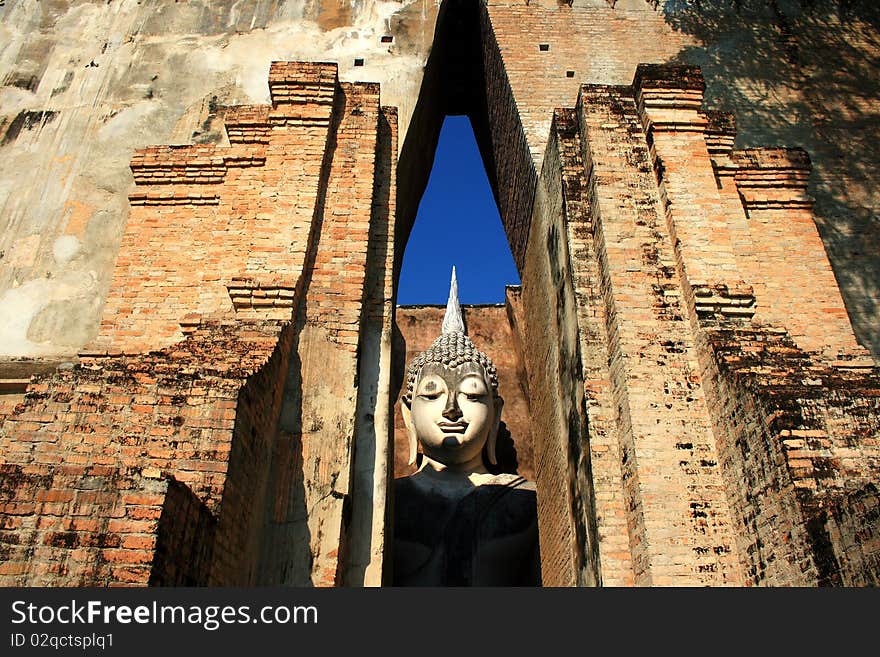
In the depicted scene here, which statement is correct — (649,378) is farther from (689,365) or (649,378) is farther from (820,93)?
(820,93)

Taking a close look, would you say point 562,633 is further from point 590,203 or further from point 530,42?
point 530,42

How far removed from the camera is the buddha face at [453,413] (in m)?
8.37

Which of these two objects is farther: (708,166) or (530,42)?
(530,42)

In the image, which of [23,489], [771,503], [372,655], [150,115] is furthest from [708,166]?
[150,115]

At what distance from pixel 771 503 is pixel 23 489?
3.77 metres

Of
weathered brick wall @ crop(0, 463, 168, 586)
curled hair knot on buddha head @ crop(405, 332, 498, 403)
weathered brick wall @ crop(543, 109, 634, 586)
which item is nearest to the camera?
weathered brick wall @ crop(0, 463, 168, 586)

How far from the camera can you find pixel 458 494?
8.09 meters

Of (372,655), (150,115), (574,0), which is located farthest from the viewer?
(574,0)

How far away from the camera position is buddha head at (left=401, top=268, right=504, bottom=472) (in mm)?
8375

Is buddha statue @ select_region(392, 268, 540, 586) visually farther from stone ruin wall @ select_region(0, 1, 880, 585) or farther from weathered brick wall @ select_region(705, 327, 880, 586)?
weathered brick wall @ select_region(705, 327, 880, 586)

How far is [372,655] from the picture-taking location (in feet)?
8.99

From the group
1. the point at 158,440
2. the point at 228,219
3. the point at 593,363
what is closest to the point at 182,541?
the point at 158,440

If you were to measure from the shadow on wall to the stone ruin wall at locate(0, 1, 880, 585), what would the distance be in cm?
7

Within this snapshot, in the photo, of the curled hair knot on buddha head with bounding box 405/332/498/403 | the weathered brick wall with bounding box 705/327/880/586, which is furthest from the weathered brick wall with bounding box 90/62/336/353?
the curled hair knot on buddha head with bounding box 405/332/498/403
